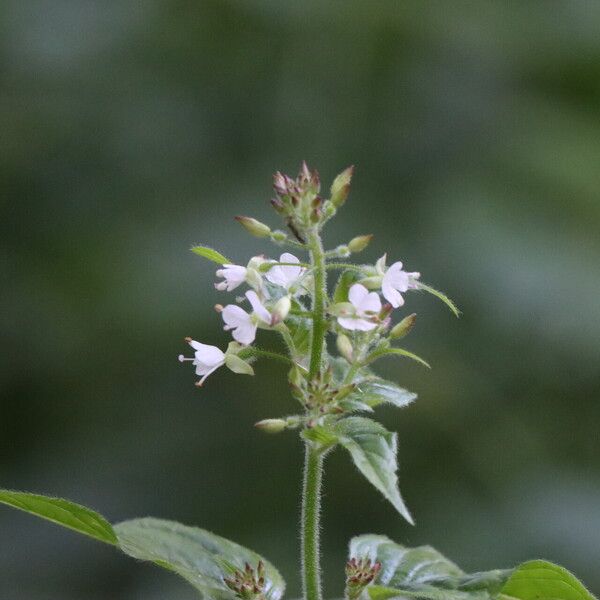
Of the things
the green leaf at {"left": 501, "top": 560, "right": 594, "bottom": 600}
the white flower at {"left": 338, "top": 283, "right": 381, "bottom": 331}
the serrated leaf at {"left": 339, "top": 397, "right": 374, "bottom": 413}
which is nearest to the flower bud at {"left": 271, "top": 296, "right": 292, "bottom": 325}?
the white flower at {"left": 338, "top": 283, "right": 381, "bottom": 331}

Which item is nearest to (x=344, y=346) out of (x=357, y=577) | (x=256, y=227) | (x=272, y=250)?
(x=256, y=227)

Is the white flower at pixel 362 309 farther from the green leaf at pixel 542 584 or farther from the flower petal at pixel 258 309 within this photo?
the green leaf at pixel 542 584

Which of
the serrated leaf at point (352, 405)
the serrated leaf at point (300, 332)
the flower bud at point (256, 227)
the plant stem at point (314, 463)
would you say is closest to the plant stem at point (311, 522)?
the plant stem at point (314, 463)

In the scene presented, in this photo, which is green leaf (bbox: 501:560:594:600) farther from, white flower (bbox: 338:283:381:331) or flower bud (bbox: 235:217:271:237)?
flower bud (bbox: 235:217:271:237)

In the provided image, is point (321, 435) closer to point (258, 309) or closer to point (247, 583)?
point (258, 309)

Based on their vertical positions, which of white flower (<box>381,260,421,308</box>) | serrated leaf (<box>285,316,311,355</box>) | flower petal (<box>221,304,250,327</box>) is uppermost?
white flower (<box>381,260,421,308</box>)

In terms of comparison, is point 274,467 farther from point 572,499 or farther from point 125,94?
point 125,94

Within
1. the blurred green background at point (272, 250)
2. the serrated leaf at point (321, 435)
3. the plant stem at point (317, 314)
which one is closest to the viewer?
the serrated leaf at point (321, 435)
